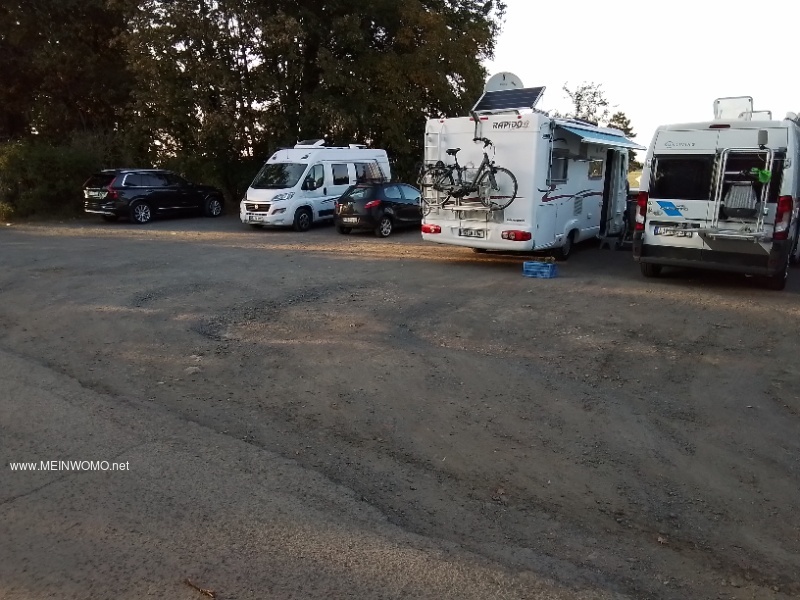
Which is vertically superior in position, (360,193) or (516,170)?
(516,170)

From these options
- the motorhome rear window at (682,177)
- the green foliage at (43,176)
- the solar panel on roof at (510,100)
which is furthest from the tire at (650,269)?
the green foliage at (43,176)

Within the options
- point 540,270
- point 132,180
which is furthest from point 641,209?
point 132,180

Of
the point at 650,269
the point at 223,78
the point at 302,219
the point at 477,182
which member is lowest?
the point at 650,269

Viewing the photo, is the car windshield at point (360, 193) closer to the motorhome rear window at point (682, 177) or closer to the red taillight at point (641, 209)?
the red taillight at point (641, 209)

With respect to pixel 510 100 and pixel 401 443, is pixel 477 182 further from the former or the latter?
pixel 401 443

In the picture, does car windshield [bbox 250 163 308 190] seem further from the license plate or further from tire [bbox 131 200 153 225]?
the license plate

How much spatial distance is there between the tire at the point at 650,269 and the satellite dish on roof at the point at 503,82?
448 centimetres

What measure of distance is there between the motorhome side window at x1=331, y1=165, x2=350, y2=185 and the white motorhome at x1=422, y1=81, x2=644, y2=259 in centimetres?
717

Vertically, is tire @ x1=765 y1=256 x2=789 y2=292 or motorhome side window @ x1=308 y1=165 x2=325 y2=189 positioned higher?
motorhome side window @ x1=308 y1=165 x2=325 y2=189

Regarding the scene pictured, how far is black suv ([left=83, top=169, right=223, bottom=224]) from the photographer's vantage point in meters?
20.2

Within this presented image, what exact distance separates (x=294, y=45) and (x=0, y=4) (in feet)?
32.5

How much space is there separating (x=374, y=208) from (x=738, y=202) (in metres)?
9.23

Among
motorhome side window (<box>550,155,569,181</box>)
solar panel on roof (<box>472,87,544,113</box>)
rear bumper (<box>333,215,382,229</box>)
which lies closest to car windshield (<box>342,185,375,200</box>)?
rear bumper (<box>333,215,382,229</box>)

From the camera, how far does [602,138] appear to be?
47.1 ft
